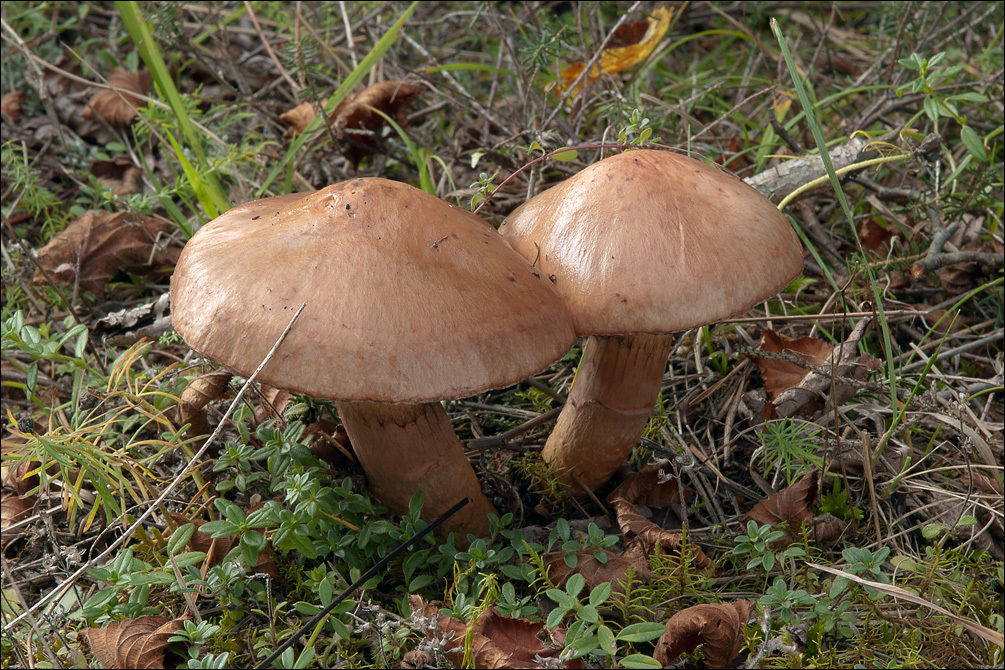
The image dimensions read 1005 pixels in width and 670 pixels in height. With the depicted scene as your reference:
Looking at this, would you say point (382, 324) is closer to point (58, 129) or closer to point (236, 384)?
point (236, 384)

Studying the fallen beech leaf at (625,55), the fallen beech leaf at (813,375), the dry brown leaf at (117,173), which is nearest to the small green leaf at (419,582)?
the fallen beech leaf at (813,375)

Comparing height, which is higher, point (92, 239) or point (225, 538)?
point (92, 239)

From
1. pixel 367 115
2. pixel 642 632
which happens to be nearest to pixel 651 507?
pixel 642 632

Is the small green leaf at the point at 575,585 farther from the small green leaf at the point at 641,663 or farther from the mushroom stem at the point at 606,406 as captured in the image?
the mushroom stem at the point at 606,406

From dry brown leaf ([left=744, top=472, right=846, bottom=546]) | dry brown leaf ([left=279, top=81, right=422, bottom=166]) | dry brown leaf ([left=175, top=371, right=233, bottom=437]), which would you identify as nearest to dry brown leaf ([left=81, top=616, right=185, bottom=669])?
dry brown leaf ([left=175, top=371, right=233, bottom=437])

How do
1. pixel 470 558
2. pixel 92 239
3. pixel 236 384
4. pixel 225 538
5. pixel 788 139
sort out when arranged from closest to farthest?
1. pixel 470 558
2. pixel 225 538
3. pixel 236 384
4. pixel 788 139
5. pixel 92 239

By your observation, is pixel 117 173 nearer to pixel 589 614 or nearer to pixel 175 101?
pixel 175 101

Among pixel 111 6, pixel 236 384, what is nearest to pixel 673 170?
pixel 236 384
